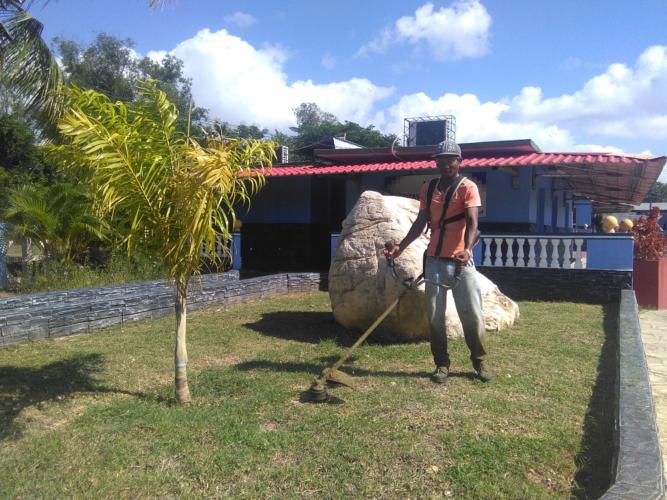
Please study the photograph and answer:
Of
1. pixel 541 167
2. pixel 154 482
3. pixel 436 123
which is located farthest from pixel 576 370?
pixel 436 123

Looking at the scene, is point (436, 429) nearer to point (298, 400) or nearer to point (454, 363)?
point (298, 400)

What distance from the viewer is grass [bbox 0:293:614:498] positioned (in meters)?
A: 3.07

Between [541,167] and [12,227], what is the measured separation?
Result: 10.1 metres

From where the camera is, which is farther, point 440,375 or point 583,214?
point 583,214

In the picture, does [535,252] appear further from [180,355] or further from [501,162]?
[180,355]

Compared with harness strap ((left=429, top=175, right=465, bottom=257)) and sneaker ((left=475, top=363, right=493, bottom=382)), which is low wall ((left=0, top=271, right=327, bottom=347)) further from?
sneaker ((left=475, top=363, right=493, bottom=382))

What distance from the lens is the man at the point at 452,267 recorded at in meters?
4.64

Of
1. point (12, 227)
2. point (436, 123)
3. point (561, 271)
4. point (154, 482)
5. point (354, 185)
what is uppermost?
point (436, 123)

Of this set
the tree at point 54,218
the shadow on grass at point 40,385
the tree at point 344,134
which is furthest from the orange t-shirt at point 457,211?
the tree at point 344,134

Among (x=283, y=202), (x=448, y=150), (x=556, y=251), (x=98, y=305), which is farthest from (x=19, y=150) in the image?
(x=448, y=150)

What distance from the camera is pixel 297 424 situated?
Result: 151 inches

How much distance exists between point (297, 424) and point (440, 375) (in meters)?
1.42

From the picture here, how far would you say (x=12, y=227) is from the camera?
32.6ft

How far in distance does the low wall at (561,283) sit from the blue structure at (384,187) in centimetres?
108
